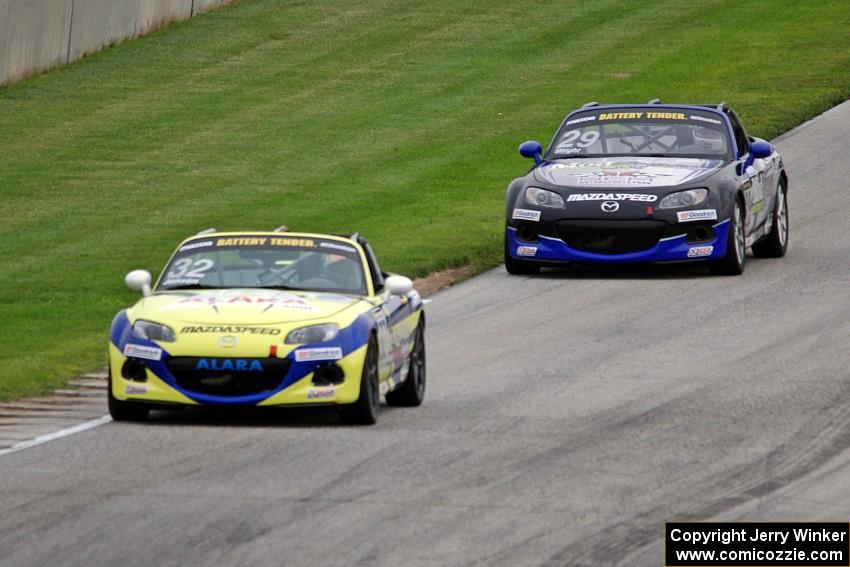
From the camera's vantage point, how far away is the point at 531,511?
10195 millimetres

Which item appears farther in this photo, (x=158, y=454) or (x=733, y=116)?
(x=733, y=116)

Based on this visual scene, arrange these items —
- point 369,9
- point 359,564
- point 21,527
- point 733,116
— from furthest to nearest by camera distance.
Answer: point 369,9 < point 733,116 < point 21,527 < point 359,564

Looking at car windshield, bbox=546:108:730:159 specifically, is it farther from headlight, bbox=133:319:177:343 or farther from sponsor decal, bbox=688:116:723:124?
headlight, bbox=133:319:177:343

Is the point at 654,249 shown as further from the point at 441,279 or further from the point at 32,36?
the point at 32,36

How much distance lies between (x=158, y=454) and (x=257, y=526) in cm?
195

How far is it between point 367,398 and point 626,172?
25.3ft

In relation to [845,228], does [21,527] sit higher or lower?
higher

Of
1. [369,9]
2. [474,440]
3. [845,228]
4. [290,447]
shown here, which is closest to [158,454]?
[290,447]

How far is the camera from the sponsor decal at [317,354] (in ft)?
40.6

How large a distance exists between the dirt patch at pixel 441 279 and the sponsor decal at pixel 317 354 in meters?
7.05

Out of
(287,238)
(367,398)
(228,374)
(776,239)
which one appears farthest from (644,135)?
(228,374)

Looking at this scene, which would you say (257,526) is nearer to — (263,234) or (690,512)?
(690,512)

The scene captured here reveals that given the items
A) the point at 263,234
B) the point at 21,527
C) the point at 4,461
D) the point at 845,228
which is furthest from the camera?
the point at 845,228

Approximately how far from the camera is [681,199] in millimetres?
19406
